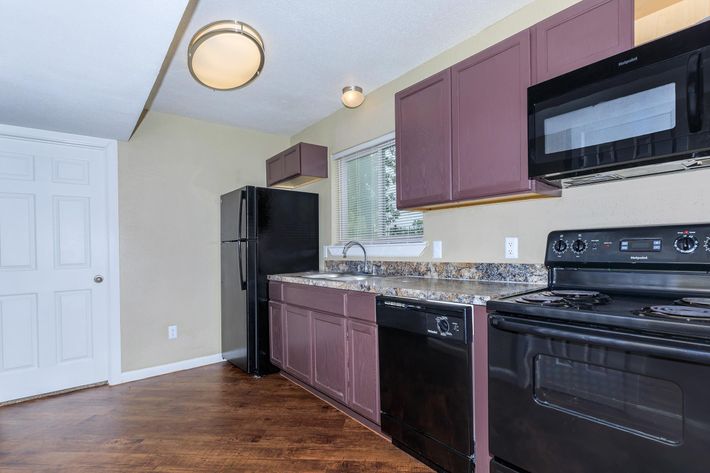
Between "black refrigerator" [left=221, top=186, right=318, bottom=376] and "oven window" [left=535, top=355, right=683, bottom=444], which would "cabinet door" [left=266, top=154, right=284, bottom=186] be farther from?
"oven window" [left=535, top=355, right=683, bottom=444]

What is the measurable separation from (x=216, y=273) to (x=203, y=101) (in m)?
1.64

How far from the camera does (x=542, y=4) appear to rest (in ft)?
6.68

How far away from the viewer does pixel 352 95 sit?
2955mm

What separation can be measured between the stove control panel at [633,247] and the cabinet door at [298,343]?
173cm

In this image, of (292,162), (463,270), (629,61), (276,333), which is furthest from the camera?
(292,162)

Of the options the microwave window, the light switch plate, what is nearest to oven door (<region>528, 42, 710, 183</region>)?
the microwave window

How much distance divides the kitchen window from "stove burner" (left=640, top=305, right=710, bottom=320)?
160 centimetres

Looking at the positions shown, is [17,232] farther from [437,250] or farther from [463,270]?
[463,270]

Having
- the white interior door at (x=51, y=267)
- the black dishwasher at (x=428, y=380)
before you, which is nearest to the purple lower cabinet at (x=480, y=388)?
the black dishwasher at (x=428, y=380)

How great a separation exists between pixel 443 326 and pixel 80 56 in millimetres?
2260

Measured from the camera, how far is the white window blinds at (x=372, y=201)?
302cm

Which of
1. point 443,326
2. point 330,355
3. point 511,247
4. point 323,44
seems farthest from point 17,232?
point 511,247

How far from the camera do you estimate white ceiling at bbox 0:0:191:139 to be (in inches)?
62.2

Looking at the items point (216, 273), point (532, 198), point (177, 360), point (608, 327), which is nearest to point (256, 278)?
point (216, 273)
